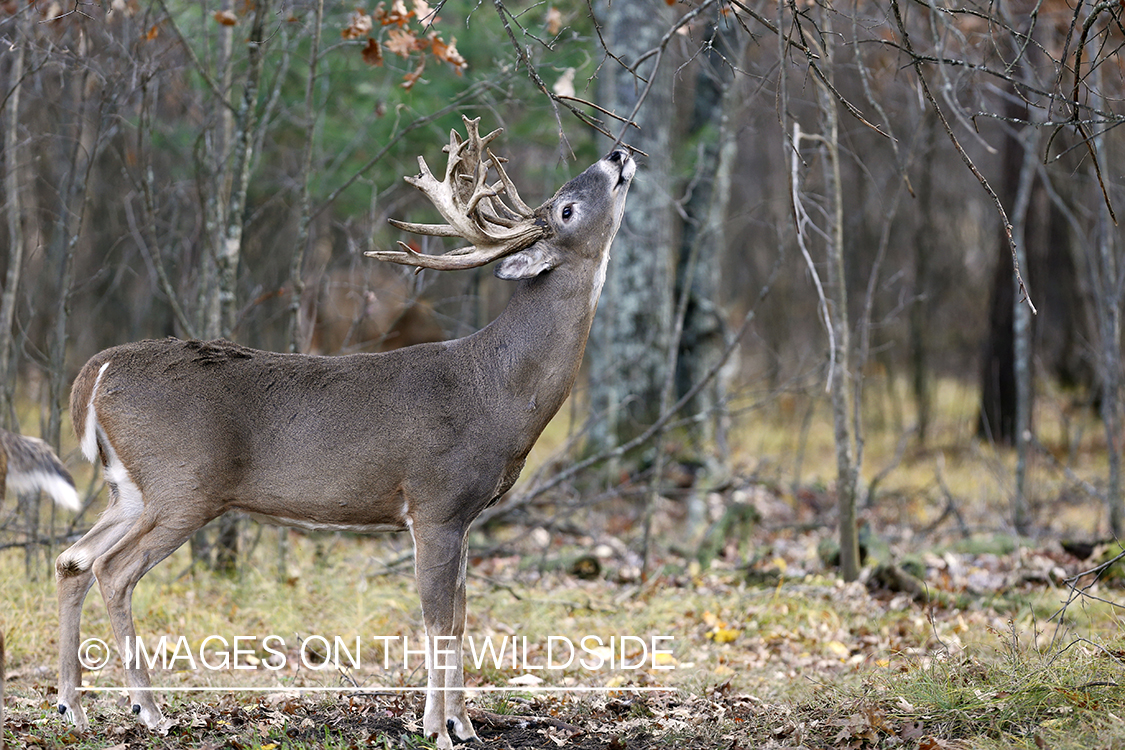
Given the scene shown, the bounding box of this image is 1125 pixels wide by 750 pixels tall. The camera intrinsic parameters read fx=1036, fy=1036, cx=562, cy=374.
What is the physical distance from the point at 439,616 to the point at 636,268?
703cm

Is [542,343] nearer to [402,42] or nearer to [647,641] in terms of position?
[402,42]

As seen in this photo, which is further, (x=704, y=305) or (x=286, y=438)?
(x=704, y=305)

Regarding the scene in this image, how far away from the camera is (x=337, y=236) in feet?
43.7

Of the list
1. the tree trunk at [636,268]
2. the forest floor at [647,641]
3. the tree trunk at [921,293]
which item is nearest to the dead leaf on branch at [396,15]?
the forest floor at [647,641]

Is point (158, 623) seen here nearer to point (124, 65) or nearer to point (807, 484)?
point (124, 65)

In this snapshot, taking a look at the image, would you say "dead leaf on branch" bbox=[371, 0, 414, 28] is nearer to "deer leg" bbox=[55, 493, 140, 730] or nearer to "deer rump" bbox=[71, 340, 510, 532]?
"deer rump" bbox=[71, 340, 510, 532]

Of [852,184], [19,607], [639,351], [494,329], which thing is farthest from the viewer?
[852,184]

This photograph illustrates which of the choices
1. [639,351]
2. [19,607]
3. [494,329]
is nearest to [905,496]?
[639,351]

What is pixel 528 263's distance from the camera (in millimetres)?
4805

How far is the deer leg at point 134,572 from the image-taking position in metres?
4.67

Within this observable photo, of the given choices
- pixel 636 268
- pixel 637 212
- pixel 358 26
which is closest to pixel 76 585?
pixel 358 26

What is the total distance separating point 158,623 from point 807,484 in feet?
28.3

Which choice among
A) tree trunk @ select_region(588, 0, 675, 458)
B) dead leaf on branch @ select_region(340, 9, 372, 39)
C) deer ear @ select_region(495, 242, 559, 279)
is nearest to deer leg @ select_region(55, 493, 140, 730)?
deer ear @ select_region(495, 242, 559, 279)

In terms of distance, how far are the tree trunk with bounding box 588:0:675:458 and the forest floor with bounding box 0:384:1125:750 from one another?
1.18 m
